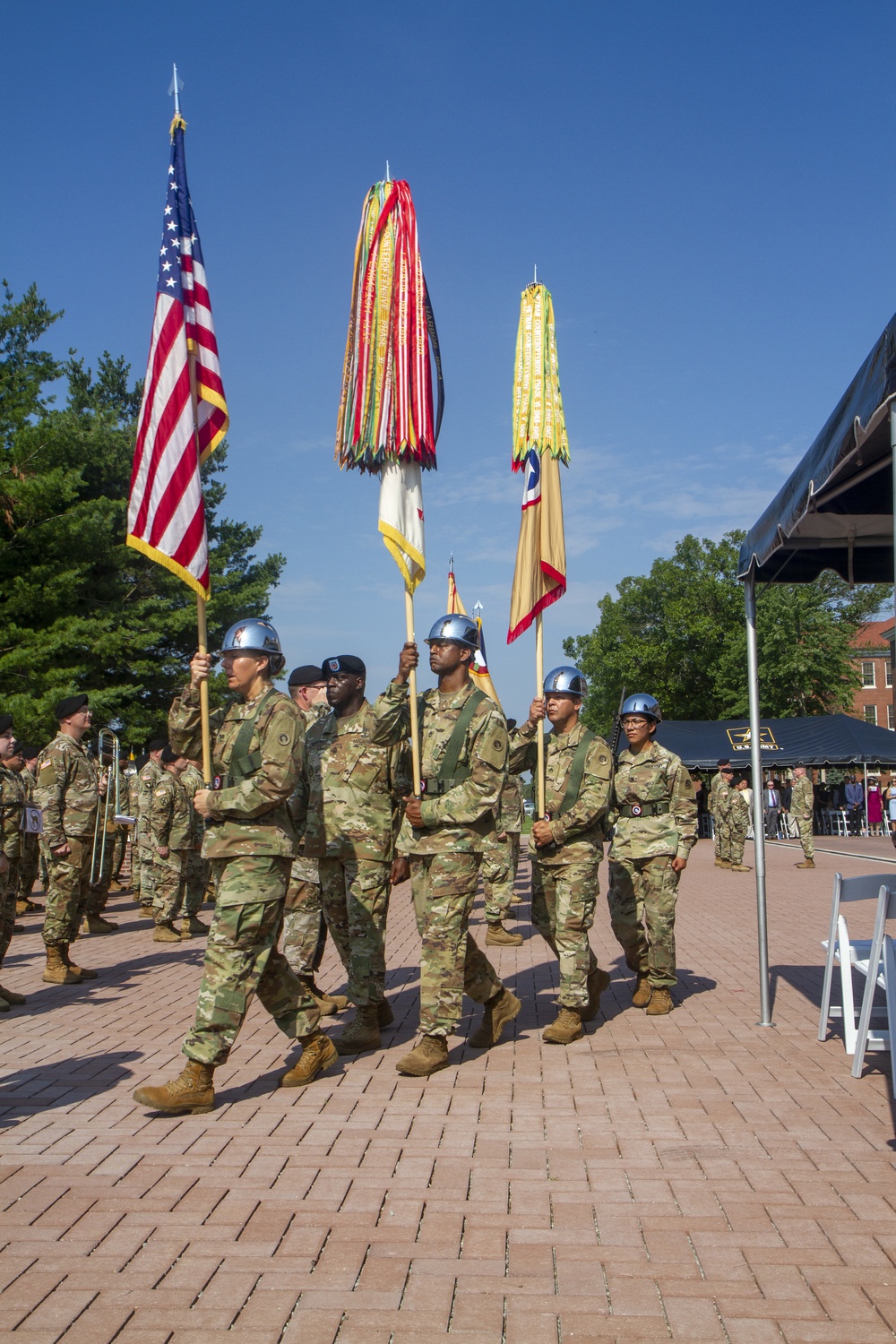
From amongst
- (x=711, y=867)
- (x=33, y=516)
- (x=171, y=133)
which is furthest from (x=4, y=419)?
(x=171, y=133)

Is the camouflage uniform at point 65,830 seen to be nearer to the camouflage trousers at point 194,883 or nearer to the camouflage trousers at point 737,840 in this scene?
the camouflage trousers at point 194,883

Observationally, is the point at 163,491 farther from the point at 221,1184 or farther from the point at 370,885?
the point at 221,1184

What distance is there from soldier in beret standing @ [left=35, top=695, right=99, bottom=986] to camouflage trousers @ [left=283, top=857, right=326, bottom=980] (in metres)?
2.78

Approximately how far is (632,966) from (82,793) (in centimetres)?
510

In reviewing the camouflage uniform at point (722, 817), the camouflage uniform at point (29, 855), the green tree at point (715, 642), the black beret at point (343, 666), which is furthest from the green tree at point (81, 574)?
the green tree at point (715, 642)

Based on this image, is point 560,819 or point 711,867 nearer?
A: point 560,819

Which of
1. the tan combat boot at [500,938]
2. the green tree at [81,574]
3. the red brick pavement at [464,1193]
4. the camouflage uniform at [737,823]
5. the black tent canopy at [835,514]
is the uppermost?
the green tree at [81,574]

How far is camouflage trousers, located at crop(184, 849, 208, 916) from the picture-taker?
1298 centimetres

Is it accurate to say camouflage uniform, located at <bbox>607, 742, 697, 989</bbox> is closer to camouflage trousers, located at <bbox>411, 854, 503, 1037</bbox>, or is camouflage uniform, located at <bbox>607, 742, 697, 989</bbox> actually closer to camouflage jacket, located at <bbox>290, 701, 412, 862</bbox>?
camouflage jacket, located at <bbox>290, 701, 412, 862</bbox>

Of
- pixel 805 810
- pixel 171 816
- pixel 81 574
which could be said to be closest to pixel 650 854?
pixel 171 816

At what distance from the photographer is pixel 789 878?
20.3 metres

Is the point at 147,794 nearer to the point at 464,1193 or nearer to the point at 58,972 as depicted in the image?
the point at 58,972

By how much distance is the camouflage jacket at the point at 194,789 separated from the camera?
12742 mm

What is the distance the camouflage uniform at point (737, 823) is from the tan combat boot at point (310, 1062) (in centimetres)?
1820
